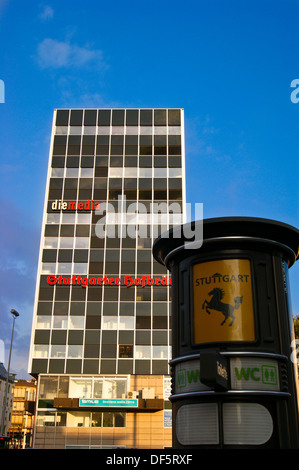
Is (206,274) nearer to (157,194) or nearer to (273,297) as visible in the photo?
(273,297)

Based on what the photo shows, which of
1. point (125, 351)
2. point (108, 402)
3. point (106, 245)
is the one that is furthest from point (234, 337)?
point (106, 245)

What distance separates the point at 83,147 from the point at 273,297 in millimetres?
47301

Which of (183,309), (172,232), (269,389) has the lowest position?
(269,389)

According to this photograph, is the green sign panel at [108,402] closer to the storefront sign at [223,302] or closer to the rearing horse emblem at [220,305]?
the storefront sign at [223,302]

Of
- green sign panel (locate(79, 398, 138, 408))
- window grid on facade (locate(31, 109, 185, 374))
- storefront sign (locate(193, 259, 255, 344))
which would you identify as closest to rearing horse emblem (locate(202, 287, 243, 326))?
storefront sign (locate(193, 259, 255, 344))

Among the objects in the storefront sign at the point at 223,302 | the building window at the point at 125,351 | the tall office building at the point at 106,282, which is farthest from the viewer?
the building window at the point at 125,351

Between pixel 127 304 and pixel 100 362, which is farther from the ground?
pixel 127 304

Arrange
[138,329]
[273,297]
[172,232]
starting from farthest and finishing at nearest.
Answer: [138,329], [172,232], [273,297]

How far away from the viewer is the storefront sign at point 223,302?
41.9 feet

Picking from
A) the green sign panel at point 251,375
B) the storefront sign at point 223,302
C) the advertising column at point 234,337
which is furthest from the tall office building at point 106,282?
the green sign panel at point 251,375

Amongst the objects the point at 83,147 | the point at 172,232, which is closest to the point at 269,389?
A: the point at 172,232

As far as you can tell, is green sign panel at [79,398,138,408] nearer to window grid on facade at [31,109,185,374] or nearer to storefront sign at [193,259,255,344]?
window grid on facade at [31,109,185,374]

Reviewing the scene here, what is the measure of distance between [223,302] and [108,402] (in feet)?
120

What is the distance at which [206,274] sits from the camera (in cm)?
1361
